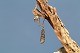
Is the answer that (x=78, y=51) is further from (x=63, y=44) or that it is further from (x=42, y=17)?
(x=42, y=17)

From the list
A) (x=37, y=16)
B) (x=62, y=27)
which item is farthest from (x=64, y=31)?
(x=37, y=16)

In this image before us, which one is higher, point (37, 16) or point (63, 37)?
point (37, 16)

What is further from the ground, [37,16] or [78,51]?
[37,16]

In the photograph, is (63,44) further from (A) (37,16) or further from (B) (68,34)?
(A) (37,16)

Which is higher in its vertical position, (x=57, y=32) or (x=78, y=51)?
(x=57, y=32)

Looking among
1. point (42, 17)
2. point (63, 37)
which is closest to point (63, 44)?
point (63, 37)

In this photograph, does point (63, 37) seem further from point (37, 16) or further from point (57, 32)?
point (37, 16)

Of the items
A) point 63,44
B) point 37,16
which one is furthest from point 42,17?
point 63,44
